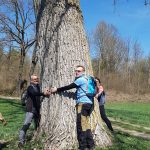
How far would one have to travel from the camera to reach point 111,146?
33.5ft

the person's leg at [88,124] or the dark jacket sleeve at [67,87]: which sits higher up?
the dark jacket sleeve at [67,87]

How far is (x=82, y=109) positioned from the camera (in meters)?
9.31

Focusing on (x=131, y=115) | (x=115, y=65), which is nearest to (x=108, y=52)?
(x=115, y=65)

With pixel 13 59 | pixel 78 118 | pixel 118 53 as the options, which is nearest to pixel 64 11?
pixel 78 118

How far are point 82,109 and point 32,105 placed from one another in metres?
1.79

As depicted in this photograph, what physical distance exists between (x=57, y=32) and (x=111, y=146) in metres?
3.21

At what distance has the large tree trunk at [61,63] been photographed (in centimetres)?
988

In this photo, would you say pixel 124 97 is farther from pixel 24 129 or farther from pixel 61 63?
pixel 61 63

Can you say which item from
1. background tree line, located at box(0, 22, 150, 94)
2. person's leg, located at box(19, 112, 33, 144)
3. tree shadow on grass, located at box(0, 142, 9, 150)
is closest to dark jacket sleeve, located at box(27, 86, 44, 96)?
person's leg, located at box(19, 112, 33, 144)

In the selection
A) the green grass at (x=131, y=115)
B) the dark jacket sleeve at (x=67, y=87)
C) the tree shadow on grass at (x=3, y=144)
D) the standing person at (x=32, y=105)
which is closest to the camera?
the dark jacket sleeve at (x=67, y=87)

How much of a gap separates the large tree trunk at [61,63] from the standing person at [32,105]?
0.24 meters

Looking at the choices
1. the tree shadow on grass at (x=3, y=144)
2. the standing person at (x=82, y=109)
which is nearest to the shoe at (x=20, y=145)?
the tree shadow on grass at (x=3, y=144)

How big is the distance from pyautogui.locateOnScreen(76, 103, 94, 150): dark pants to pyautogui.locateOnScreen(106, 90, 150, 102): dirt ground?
167 feet

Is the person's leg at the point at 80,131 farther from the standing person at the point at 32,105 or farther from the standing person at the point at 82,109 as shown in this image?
the standing person at the point at 32,105
